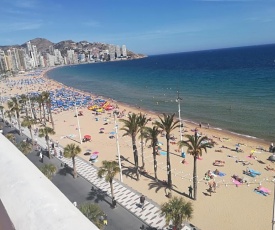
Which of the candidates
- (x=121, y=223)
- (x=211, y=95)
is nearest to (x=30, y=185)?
(x=121, y=223)

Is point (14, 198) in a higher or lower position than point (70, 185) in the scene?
higher

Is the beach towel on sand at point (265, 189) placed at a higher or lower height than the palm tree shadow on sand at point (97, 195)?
lower

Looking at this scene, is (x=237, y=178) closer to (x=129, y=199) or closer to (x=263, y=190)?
(x=263, y=190)

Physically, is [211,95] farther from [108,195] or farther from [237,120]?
[108,195]

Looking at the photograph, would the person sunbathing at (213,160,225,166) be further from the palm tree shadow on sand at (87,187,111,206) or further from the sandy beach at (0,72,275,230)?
the palm tree shadow on sand at (87,187,111,206)

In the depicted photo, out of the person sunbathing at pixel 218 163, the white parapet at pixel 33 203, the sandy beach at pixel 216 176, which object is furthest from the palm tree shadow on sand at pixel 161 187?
the white parapet at pixel 33 203

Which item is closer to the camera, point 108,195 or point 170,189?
point 108,195

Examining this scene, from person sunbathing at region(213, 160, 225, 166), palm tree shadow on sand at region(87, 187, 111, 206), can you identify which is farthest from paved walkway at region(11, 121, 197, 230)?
person sunbathing at region(213, 160, 225, 166)

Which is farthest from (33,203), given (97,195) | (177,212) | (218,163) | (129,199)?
(218,163)

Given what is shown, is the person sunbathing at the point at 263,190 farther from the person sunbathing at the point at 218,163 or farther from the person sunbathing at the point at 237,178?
the person sunbathing at the point at 218,163
